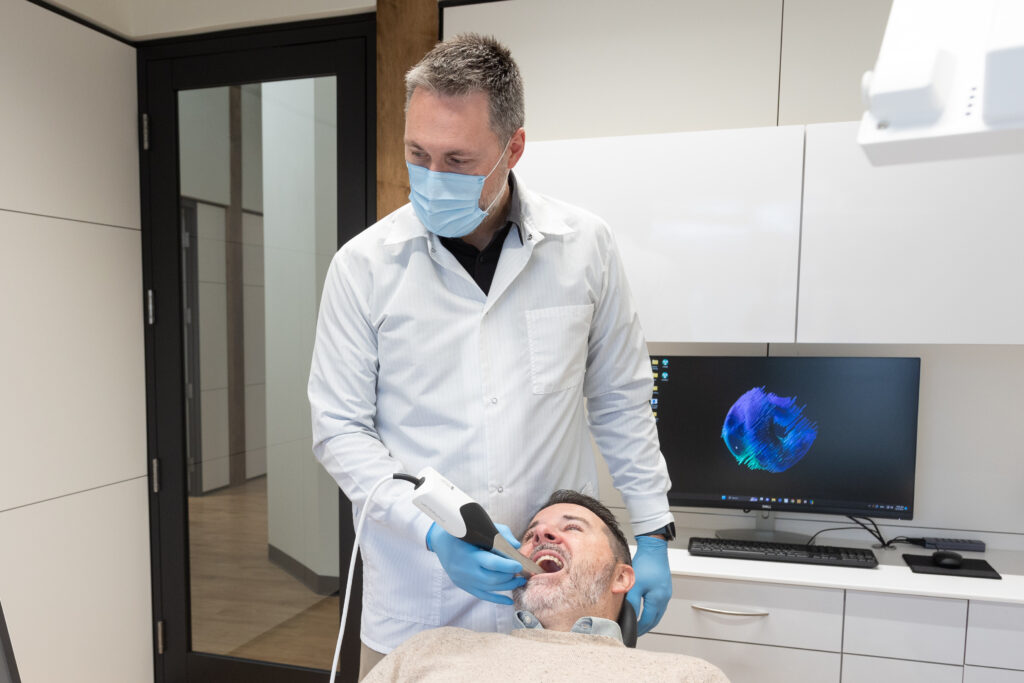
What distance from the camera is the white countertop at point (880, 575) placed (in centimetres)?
193

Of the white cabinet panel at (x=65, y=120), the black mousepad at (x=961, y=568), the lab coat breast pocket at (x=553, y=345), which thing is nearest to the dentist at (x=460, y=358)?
the lab coat breast pocket at (x=553, y=345)

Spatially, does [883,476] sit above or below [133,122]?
below

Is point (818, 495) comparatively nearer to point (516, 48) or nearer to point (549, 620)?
point (549, 620)

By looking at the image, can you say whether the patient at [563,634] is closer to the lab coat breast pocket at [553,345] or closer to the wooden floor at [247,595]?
the lab coat breast pocket at [553,345]

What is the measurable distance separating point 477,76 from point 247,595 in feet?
7.96

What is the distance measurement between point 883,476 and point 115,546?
270cm

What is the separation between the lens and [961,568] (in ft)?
6.73

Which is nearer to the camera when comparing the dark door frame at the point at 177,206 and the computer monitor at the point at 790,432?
the computer monitor at the point at 790,432

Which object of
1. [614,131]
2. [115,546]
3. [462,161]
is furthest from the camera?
[115,546]

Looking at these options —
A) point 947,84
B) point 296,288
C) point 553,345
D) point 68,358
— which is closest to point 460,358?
point 553,345

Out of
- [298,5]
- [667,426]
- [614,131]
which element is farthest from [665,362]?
[298,5]

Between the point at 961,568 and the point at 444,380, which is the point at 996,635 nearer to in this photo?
the point at 961,568

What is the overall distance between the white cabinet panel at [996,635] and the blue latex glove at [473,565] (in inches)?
56.0

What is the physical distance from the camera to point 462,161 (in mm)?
1352
